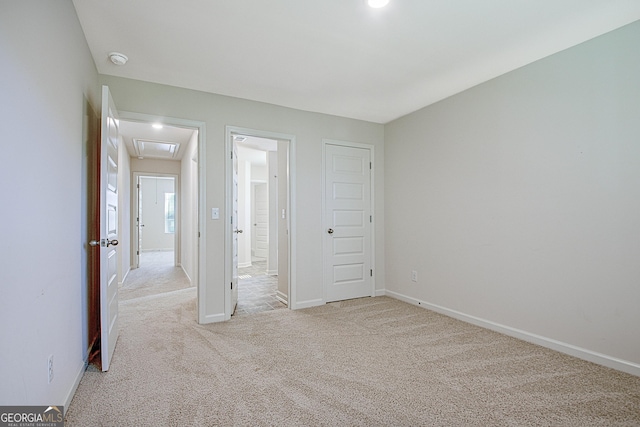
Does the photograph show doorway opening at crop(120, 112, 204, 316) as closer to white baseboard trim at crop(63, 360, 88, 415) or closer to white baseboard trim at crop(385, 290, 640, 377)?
white baseboard trim at crop(63, 360, 88, 415)

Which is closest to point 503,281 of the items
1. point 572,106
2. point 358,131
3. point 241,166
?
point 572,106

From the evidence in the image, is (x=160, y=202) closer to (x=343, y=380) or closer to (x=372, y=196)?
(x=372, y=196)

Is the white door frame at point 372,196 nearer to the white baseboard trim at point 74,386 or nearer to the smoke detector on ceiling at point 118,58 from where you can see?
the smoke detector on ceiling at point 118,58

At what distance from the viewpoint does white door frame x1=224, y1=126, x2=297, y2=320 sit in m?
3.32

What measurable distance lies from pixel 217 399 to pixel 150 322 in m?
1.80

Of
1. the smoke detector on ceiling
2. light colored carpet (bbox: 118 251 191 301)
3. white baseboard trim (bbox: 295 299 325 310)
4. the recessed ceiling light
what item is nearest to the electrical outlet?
the smoke detector on ceiling

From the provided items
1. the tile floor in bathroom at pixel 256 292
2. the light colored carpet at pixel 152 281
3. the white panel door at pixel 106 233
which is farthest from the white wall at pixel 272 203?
the white panel door at pixel 106 233

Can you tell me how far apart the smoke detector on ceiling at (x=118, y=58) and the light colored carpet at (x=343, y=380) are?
2.40m

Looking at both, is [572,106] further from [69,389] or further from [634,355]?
[69,389]

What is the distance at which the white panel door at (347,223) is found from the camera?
402 centimetres

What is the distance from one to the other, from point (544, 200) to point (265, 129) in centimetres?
284

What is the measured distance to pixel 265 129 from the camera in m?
3.59

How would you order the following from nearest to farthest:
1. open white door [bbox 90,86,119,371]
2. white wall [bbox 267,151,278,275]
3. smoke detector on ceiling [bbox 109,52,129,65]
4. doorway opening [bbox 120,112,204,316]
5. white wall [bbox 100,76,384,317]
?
open white door [bbox 90,86,119,371] → smoke detector on ceiling [bbox 109,52,129,65] → white wall [bbox 100,76,384,317] → doorway opening [bbox 120,112,204,316] → white wall [bbox 267,151,278,275]

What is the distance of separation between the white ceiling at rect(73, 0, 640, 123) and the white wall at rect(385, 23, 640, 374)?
0.28m
